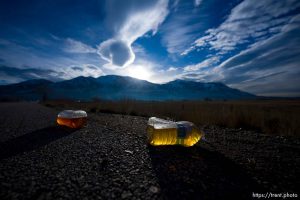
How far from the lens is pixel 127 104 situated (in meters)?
13.6

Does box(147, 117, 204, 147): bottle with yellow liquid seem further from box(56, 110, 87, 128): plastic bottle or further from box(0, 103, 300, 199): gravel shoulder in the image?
box(56, 110, 87, 128): plastic bottle

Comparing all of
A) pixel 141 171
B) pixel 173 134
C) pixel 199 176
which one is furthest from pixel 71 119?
pixel 199 176

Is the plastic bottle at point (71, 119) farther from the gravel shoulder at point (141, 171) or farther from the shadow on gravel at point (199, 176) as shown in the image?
the shadow on gravel at point (199, 176)

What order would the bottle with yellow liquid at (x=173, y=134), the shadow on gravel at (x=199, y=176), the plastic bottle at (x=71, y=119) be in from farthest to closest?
the plastic bottle at (x=71, y=119), the bottle with yellow liquid at (x=173, y=134), the shadow on gravel at (x=199, y=176)

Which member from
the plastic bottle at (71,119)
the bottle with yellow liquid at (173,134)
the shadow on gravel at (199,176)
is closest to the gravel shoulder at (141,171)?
the shadow on gravel at (199,176)

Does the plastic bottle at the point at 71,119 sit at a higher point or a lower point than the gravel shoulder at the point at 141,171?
higher

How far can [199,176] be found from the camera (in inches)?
84.1

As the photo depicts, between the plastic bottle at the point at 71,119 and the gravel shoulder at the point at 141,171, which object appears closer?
the gravel shoulder at the point at 141,171

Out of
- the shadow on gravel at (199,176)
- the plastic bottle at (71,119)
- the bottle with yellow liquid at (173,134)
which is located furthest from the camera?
the plastic bottle at (71,119)

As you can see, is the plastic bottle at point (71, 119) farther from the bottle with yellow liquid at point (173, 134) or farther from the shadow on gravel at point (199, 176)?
the shadow on gravel at point (199, 176)

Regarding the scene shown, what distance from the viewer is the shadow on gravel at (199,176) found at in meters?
1.75

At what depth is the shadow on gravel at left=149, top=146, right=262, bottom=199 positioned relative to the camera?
1.75 metres

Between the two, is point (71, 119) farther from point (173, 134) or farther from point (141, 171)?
point (141, 171)

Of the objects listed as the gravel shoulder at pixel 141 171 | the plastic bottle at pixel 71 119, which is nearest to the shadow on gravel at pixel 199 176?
the gravel shoulder at pixel 141 171
